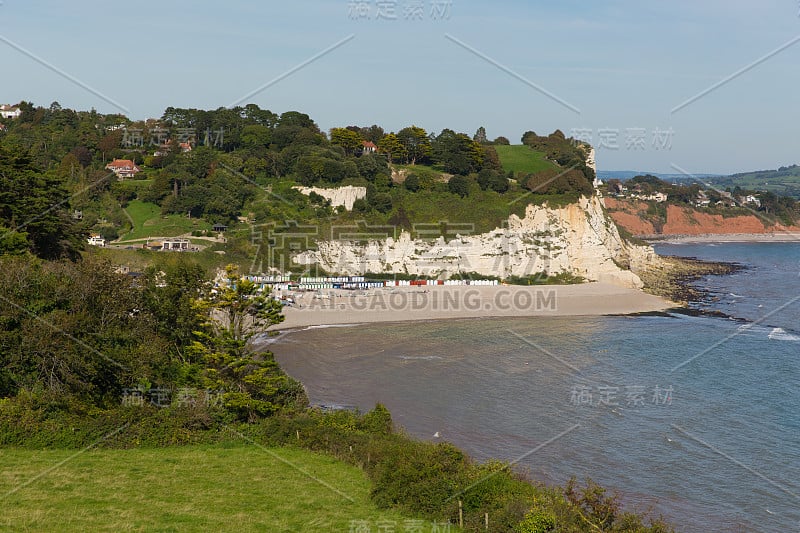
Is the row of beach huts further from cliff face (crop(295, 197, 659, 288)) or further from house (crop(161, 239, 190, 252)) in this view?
house (crop(161, 239, 190, 252))

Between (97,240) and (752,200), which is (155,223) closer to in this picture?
(97,240)

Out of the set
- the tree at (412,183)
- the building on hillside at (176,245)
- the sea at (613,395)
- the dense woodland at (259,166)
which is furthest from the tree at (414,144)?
Answer: the sea at (613,395)

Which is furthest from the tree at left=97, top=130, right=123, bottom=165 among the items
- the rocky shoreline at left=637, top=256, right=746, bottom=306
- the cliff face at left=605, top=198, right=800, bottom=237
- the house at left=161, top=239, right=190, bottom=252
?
the cliff face at left=605, top=198, right=800, bottom=237

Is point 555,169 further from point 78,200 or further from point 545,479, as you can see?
point 545,479

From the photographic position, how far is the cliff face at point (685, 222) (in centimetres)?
11688

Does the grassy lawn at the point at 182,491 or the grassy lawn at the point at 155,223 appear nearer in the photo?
the grassy lawn at the point at 182,491

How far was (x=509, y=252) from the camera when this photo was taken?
5400 cm

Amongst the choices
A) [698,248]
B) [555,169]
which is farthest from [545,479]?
[698,248]

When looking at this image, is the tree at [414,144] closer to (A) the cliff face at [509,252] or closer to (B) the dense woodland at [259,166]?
(B) the dense woodland at [259,166]

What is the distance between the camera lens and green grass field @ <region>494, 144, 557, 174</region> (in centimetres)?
6956

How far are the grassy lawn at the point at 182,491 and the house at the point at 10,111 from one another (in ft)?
263

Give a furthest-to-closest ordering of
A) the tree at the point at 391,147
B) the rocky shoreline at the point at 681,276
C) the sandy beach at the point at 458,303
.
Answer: the tree at the point at 391,147, the rocky shoreline at the point at 681,276, the sandy beach at the point at 458,303

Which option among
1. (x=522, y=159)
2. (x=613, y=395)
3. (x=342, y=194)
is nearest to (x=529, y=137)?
(x=522, y=159)

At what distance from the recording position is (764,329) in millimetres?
39156
